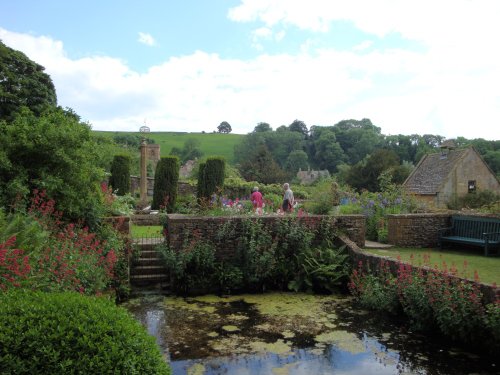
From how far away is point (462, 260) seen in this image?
32.0 ft

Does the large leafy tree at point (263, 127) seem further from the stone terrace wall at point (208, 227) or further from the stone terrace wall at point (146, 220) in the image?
the stone terrace wall at point (208, 227)

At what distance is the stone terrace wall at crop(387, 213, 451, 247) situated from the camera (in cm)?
1206

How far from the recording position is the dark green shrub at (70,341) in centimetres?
351

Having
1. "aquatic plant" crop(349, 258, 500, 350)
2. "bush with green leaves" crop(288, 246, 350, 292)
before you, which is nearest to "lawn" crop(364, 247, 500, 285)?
"aquatic plant" crop(349, 258, 500, 350)

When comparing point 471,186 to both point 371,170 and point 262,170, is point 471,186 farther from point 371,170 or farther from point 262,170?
point 262,170

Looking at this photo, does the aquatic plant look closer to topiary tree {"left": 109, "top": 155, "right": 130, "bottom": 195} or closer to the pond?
the pond

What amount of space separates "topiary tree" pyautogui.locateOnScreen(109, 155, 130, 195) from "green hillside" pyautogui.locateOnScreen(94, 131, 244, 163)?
55550 mm

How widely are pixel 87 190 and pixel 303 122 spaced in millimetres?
85248

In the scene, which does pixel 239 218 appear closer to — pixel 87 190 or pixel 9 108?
pixel 87 190

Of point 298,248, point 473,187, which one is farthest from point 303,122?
point 298,248

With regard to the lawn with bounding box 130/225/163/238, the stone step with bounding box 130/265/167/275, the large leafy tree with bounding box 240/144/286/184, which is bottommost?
the stone step with bounding box 130/265/167/275

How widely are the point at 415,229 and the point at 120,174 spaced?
16113 mm

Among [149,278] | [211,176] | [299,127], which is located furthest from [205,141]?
[149,278]

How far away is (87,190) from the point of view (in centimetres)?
1005
